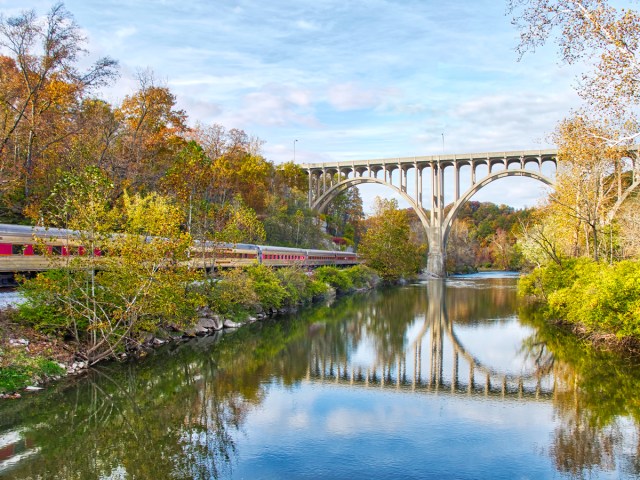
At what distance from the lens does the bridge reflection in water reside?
12.8 m

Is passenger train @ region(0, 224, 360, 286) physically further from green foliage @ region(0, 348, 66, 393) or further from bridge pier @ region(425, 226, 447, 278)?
bridge pier @ region(425, 226, 447, 278)

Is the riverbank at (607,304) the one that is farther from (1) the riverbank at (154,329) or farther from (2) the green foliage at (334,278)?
(2) the green foliage at (334,278)

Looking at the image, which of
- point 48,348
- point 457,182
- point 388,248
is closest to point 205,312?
point 48,348

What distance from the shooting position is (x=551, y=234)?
30406 millimetres

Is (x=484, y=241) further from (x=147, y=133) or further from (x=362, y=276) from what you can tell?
(x=147, y=133)

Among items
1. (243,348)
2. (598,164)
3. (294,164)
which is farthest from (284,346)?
(294,164)

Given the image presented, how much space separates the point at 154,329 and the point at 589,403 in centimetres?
1104

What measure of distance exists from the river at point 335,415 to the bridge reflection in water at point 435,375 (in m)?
0.06

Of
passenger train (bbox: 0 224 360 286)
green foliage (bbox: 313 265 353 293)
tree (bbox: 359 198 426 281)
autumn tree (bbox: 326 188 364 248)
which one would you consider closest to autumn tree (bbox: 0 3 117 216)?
passenger train (bbox: 0 224 360 286)

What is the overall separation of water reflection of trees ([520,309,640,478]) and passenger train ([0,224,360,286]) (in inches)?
418

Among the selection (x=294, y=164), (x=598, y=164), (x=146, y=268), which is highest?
(x=294, y=164)

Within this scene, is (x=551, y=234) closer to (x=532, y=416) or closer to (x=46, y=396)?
(x=532, y=416)

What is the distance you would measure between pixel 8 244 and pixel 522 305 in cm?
2541

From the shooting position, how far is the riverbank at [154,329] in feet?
38.7
